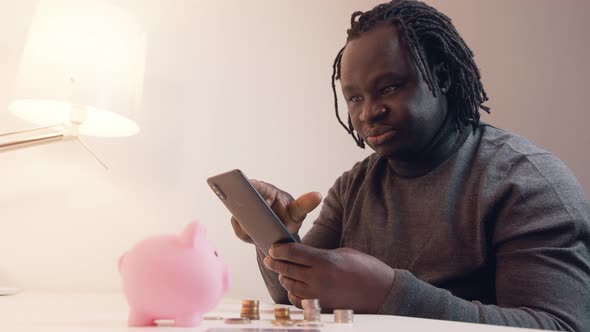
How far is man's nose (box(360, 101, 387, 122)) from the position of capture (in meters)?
0.84

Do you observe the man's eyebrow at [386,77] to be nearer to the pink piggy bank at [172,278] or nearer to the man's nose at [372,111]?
the man's nose at [372,111]

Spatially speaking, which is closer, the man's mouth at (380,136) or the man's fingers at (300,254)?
the man's fingers at (300,254)

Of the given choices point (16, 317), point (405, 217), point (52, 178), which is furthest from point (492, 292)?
point (52, 178)

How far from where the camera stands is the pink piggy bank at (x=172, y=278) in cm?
43

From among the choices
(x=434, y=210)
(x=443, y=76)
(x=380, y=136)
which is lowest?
(x=434, y=210)

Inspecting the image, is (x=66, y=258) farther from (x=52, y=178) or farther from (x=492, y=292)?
(x=492, y=292)

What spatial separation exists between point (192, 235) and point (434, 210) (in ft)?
1.75

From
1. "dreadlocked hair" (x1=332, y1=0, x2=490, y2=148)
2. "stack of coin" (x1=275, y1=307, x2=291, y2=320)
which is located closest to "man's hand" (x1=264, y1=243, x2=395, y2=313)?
"stack of coin" (x1=275, y1=307, x2=291, y2=320)

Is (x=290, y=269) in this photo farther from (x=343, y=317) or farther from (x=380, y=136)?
(x=380, y=136)

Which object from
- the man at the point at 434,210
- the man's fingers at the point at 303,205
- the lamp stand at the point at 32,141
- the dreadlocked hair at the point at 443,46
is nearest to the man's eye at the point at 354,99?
the man at the point at 434,210

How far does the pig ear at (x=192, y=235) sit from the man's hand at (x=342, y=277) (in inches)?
7.8

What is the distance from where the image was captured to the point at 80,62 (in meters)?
0.93

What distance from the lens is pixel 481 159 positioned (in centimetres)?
86

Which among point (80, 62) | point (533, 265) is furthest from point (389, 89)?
point (80, 62)
